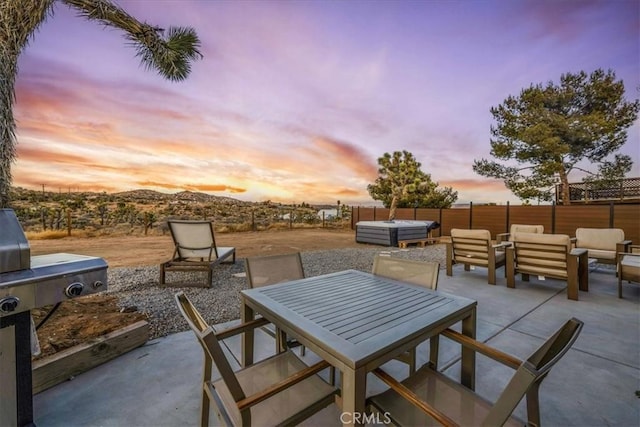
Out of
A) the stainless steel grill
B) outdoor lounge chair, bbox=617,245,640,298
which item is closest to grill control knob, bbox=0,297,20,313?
the stainless steel grill

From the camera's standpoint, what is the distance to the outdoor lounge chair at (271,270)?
6.41 ft

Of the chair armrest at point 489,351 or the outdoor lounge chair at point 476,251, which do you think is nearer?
the chair armrest at point 489,351

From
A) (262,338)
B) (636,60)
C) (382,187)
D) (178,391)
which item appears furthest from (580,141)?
(178,391)

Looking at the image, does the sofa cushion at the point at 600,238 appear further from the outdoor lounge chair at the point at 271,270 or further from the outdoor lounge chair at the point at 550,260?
the outdoor lounge chair at the point at 271,270

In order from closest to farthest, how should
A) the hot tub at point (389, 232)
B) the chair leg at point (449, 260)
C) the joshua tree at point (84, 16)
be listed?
the joshua tree at point (84, 16), the chair leg at point (449, 260), the hot tub at point (389, 232)

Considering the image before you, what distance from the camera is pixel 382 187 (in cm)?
1520

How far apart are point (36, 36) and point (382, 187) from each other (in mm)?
14484

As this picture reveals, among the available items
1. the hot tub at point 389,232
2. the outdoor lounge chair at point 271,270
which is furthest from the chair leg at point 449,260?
the hot tub at point 389,232

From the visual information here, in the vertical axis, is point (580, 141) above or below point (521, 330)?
above

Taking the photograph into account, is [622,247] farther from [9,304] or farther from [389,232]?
[9,304]

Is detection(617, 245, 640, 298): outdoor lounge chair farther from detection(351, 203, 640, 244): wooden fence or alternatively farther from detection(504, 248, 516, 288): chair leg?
detection(351, 203, 640, 244): wooden fence

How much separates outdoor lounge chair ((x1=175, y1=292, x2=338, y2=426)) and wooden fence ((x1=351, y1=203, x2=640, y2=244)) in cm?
1066

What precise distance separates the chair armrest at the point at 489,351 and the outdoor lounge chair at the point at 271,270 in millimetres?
1069

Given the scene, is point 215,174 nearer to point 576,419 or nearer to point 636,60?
point 576,419
